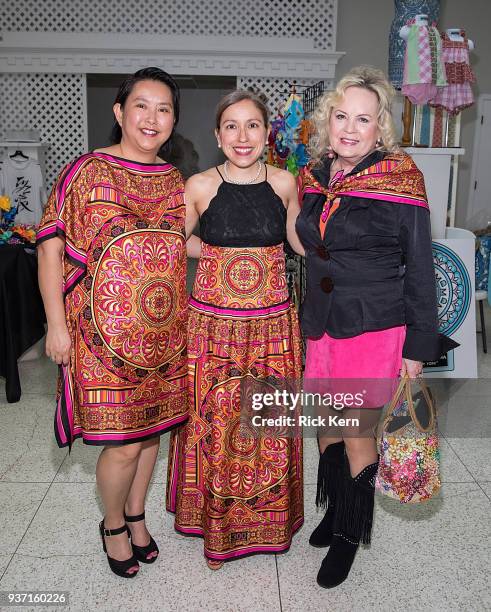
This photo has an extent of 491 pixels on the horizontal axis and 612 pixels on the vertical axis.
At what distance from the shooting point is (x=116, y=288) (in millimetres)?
1730

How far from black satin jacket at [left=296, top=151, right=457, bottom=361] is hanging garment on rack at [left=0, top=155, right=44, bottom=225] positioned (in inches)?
271

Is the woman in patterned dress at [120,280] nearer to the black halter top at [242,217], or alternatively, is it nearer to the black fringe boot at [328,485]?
the black halter top at [242,217]

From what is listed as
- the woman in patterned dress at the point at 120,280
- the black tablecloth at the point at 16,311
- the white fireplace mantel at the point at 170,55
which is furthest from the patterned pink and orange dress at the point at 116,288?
the white fireplace mantel at the point at 170,55

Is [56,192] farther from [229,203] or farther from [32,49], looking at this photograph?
[32,49]

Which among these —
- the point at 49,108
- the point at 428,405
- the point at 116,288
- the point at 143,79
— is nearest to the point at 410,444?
the point at 428,405

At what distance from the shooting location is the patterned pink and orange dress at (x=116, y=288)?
5.66ft

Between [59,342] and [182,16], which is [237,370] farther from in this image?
[182,16]

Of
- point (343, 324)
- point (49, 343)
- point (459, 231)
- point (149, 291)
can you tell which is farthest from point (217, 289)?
point (459, 231)

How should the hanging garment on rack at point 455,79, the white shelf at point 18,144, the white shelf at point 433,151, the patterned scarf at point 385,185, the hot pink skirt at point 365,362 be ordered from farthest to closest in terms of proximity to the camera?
the white shelf at point 18,144
the hanging garment on rack at point 455,79
the white shelf at point 433,151
the hot pink skirt at point 365,362
the patterned scarf at point 385,185

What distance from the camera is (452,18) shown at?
8852 millimetres

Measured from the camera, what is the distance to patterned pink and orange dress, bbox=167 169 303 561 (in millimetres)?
1933

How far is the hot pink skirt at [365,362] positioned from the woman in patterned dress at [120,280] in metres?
0.47

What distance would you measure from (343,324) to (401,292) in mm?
193

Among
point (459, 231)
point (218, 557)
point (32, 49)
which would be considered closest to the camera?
point (218, 557)
